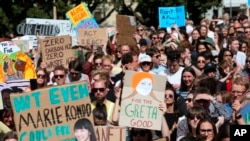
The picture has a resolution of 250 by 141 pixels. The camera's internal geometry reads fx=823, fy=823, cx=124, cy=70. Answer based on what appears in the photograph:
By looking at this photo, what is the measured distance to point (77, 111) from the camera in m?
7.59

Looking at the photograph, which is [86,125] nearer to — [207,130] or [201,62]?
[207,130]

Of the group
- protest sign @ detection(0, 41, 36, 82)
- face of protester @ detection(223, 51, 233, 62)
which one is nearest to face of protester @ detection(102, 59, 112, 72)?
protest sign @ detection(0, 41, 36, 82)

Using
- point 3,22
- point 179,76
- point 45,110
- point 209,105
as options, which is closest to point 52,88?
point 45,110

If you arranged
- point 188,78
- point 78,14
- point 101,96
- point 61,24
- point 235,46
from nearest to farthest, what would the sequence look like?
point 101,96, point 188,78, point 235,46, point 61,24, point 78,14

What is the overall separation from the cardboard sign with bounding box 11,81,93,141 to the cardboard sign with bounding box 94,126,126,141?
31cm

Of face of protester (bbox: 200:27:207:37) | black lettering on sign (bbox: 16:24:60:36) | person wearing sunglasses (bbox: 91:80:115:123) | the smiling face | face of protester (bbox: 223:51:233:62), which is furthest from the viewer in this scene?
black lettering on sign (bbox: 16:24:60:36)

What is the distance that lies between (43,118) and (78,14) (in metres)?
10.4

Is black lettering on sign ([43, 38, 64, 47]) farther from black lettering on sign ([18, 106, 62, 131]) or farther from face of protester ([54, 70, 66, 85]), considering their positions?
black lettering on sign ([18, 106, 62, 131])

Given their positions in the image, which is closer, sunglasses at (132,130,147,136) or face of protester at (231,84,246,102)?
sunglasses at (132,130,147,136)

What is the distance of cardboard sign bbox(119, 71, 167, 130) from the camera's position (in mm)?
8305

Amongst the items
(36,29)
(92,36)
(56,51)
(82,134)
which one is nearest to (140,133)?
(82,134)

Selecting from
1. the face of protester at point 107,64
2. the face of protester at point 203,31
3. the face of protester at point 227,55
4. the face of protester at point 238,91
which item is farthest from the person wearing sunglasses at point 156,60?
the face of protester at point 203,31

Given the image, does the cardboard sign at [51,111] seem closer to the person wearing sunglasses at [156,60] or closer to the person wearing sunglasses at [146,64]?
the person wearing sunglasses at [146,64]

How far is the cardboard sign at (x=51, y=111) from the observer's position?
289 inches
